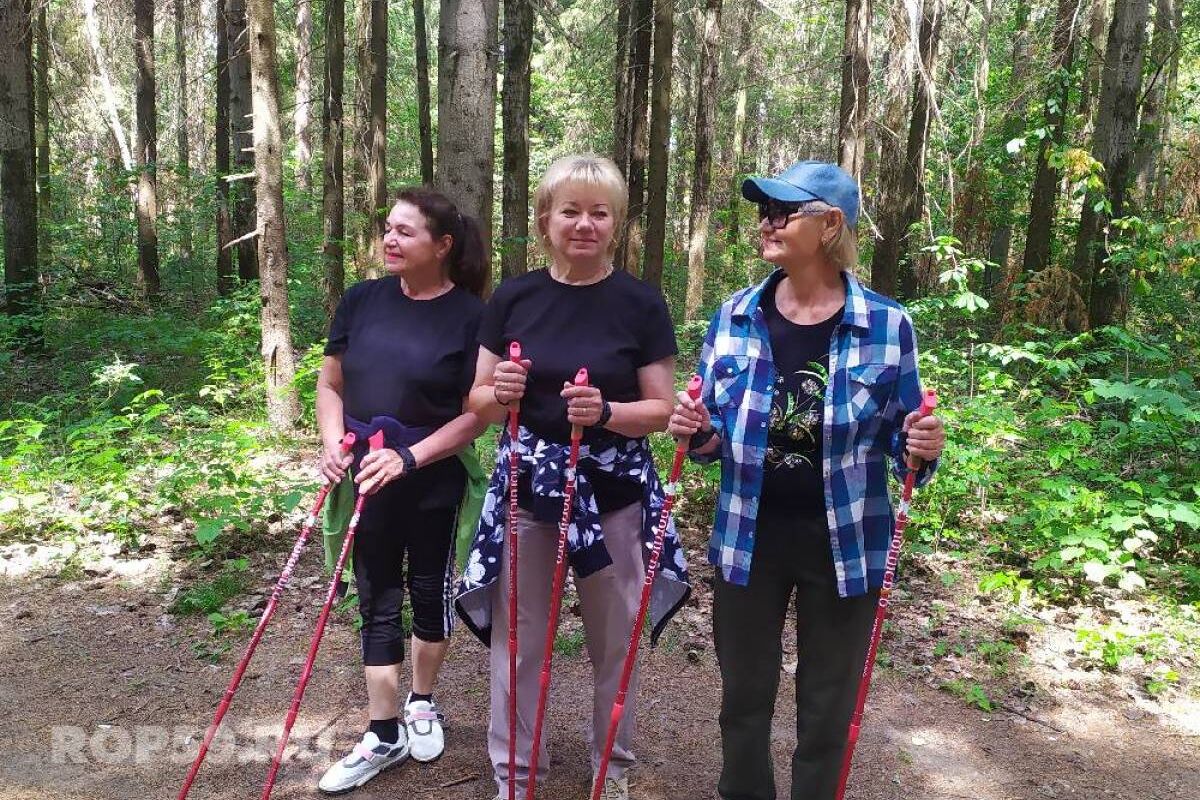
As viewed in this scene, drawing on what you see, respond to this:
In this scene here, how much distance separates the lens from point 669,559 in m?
2.92

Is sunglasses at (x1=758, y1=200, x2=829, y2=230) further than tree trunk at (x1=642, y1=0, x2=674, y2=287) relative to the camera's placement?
No

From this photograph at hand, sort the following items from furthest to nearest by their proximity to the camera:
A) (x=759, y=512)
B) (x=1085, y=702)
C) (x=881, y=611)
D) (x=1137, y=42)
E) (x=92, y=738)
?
(x=1137, y=42), (x=1085, y=702), (x=92, y=738), (x=759, y=512), (x=881, y=611)

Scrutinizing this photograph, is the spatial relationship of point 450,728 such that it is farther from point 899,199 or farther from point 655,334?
point 899,199

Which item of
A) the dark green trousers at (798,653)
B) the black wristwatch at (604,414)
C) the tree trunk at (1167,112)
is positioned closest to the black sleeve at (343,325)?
the black wristwatch at (604,414)

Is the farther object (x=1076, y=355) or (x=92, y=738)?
(x=1076, y=355)

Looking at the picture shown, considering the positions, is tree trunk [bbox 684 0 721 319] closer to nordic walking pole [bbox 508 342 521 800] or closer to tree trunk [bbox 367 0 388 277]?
tree trunk [bbox 367 0 388 277]

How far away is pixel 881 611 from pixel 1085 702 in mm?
2513

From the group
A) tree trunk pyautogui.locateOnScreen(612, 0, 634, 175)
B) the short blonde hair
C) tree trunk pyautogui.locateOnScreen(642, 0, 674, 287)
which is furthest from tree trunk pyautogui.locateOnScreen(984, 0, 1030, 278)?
the short blonde hair

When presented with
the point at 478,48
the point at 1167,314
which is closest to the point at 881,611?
the point at 478,48

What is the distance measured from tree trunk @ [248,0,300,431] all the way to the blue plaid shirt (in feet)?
19.2

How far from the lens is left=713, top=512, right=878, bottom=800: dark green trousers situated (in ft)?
8.13

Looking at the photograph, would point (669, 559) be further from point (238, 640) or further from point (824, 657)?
point (238, 640)

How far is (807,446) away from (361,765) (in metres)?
2.10

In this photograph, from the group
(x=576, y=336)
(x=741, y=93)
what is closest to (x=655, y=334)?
(x=576, y=336)
